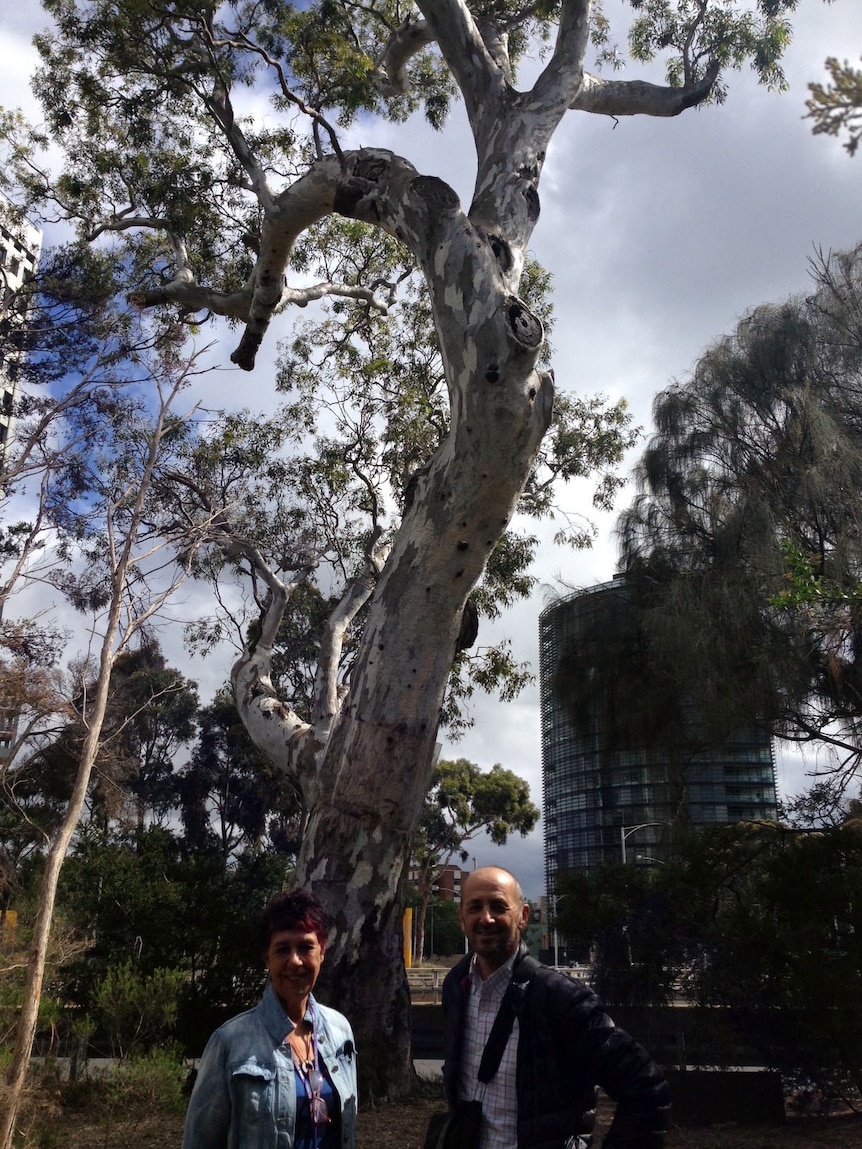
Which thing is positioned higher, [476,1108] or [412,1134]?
[476,1108]

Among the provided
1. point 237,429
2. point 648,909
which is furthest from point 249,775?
point 648,909

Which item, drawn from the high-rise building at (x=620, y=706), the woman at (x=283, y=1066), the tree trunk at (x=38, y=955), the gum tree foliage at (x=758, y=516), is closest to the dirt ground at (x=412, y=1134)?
the tree trunk at (x=38, y=955)

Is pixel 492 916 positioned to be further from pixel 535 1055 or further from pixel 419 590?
pixel 419 590

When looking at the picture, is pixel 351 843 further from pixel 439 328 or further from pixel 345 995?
pixel 439 328

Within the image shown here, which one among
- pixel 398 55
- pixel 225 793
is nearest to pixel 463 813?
pixel 225 793

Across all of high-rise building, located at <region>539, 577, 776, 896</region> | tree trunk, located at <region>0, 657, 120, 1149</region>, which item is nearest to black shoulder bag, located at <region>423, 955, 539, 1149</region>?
tree trunk, located at <region>0, 657, 120, 1149</region>

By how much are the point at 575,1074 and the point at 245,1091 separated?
72 centimetres

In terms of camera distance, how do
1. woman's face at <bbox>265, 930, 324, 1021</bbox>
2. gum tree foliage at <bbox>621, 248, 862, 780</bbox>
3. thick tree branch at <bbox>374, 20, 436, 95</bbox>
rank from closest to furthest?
woman's face at <bbox>265, 930, 324, 1021</bbox>, thick tree branch at <bbox>374, 20, 436, 95</bbox>, gum tree foliage at <bbox>621, 248, 862, 780</bbox>

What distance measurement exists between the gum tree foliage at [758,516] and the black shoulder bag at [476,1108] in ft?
28.0

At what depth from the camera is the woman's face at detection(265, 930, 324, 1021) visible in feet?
7.05

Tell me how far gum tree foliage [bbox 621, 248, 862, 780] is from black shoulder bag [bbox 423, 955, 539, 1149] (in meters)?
8.52

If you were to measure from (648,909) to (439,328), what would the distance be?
4.39m

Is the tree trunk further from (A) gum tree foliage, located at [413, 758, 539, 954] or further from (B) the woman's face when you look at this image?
(A) gum tree foliage, located at [413, 758, 539, 954]

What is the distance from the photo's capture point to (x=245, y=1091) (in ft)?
6.39
